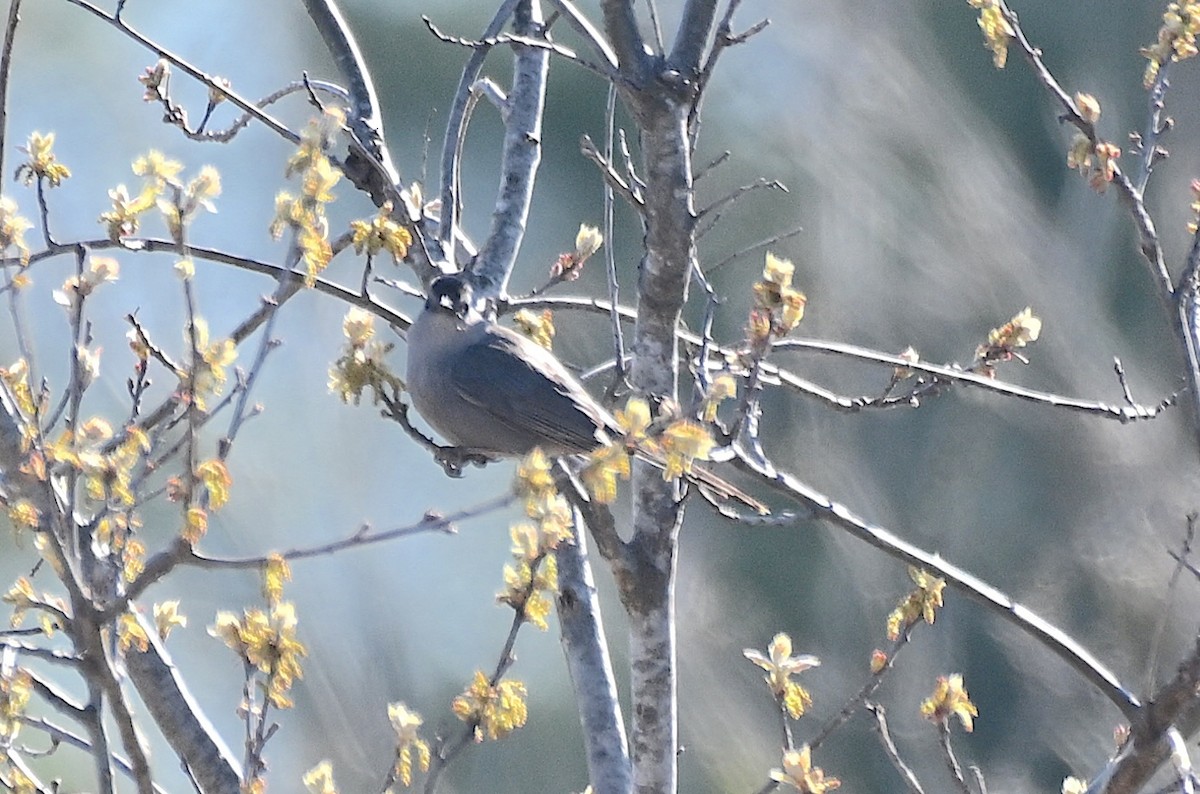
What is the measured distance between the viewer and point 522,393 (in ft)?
11.4

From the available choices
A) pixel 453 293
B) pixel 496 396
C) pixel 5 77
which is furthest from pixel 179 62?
pixel 496 396

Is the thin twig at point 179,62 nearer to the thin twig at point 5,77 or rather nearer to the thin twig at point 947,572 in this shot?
the thin twig at point 5,77

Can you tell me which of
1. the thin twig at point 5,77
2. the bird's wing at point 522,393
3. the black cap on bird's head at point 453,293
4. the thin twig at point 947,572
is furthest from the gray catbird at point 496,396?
the thin twig at point 5,77

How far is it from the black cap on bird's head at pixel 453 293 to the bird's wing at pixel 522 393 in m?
0.21

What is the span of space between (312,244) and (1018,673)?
21.6 ft

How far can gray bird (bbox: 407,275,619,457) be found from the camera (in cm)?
343

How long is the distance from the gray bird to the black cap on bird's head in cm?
16

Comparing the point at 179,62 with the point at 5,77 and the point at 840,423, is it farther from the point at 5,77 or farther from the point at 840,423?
the point at 840,423

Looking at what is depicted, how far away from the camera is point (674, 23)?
7.08 meters

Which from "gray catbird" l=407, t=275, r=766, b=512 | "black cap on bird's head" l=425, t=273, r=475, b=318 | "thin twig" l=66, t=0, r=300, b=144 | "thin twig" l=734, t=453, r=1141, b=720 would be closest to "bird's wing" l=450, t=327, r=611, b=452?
"gray catbird" l=407, t=275, r=766, b=512

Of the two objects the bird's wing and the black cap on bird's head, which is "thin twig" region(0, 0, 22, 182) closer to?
the black cap on bird's head

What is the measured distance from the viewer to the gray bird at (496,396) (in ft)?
11.2

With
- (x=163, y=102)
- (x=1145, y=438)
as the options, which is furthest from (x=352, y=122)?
(x=1145, y=438)

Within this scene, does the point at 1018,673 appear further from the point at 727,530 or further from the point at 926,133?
the point at 926,133
